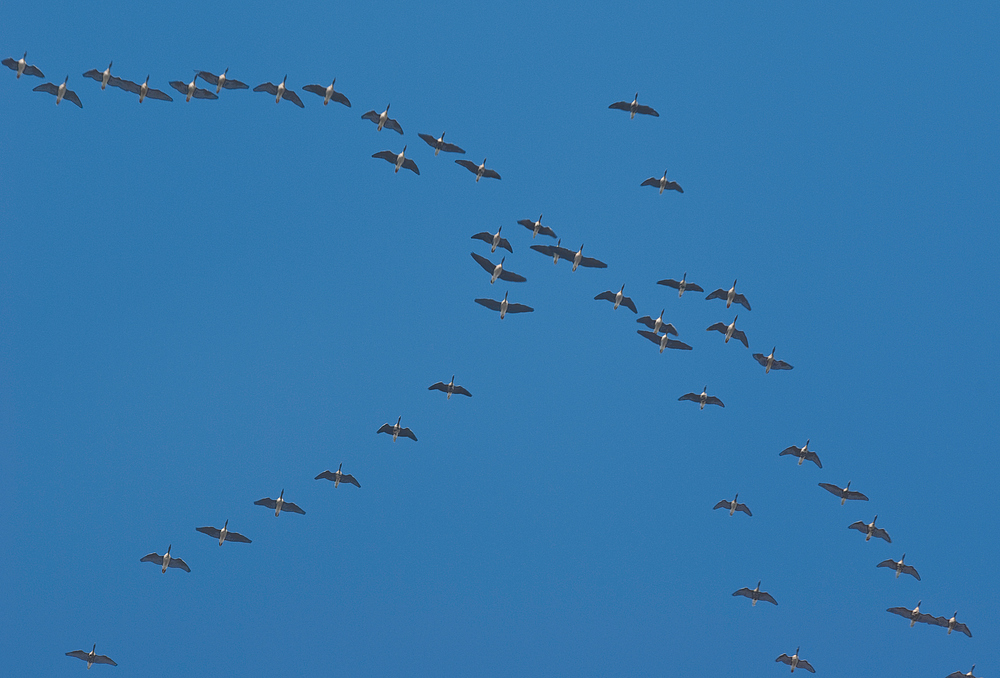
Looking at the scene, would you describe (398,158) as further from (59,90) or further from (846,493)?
(846,493)

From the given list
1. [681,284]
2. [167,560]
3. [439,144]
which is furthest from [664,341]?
[167,560]

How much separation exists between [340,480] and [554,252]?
81.5 ft

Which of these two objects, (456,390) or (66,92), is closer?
(66,92)

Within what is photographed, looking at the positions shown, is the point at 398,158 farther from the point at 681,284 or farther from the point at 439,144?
the point at 681,284

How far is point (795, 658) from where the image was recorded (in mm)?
93438

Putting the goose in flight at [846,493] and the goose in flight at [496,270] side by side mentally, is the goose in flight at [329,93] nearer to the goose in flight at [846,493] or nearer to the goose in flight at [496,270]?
the goose in flight at [496,270]

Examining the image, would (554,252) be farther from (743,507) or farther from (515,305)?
(743,507)

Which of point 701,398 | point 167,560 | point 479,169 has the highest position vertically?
point 479,169

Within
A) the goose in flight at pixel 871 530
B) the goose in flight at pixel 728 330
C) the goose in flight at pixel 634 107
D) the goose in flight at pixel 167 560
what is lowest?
the goose in flight at pixel 167 560

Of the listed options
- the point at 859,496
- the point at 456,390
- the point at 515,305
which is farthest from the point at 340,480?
the point at 859,496

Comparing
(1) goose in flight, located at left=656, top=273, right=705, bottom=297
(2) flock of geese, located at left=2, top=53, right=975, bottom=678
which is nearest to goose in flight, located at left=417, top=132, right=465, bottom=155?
(2) flock of geese, located at left=2, top=53, right=975, bottom=678

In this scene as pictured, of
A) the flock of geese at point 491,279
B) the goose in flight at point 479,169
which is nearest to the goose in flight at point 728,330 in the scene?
the flock of geese at point 491,279

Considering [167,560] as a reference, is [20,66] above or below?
above

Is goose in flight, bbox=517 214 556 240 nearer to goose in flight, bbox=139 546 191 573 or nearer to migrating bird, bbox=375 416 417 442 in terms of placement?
migrating bird, bbox=375 416 417 442
